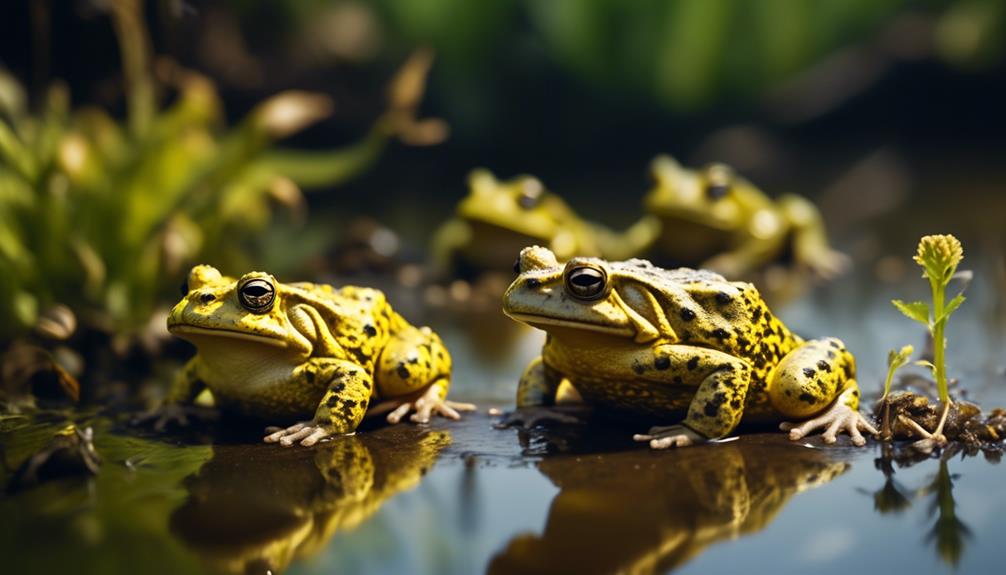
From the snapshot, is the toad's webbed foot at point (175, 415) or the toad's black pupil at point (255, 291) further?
the toad's webbed foot at point (175, 415)

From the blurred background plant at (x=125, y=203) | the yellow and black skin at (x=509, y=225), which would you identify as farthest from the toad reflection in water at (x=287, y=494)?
the yellow and black skin at (x=509, y=225)

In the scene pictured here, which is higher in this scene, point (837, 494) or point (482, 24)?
point (482, 24)

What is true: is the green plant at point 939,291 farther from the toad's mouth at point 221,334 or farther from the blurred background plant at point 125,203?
the blurred background plant at point 125,203

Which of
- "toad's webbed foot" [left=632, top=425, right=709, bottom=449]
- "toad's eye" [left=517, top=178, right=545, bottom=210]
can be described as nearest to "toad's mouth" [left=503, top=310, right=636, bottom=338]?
"toad's webbed foot" [left=632, top=425, right=709, bottom=449]

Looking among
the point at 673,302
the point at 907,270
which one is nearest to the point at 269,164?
the point at 907,270

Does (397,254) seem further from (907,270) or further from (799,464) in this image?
(799,464)

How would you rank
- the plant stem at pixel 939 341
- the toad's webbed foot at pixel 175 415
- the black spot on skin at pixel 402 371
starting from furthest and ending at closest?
the toad's webbed foot at pixel 175 415
the black spot on skin at pixel 402 371
the plant stem at pixel 939 341
